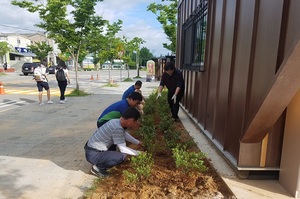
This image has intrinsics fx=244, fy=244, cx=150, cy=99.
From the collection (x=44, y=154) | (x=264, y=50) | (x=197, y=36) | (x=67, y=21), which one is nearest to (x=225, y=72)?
(x=264, y=50)

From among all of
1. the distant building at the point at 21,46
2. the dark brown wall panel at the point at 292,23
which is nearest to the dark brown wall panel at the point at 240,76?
the dark brown wall panel at the point at 292,23

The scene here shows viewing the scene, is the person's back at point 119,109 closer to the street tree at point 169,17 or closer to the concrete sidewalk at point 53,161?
the concrete sidewalk at point 53,161

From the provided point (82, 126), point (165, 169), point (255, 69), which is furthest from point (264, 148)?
point (82, 126)

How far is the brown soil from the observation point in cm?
271

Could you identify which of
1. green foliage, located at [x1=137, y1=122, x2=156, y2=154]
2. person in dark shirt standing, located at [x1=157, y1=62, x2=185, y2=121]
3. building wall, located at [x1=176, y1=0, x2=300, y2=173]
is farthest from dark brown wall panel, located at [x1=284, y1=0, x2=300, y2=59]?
person in dark shirt standing, located at [x1=157, y1=62, x2=185, y2=121]

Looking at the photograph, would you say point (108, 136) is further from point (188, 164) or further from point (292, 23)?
point (292, 23)

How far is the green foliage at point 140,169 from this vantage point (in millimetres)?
2852

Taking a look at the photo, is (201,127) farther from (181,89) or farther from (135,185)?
(135,185)

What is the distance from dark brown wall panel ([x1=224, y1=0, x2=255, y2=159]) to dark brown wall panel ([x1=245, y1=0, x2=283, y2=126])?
0.46 ft

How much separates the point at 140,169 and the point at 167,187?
387mm

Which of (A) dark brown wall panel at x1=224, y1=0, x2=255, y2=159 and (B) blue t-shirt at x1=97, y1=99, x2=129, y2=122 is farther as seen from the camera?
(B) blue t-shirt at x1=97, y1=99, x2=129, y2=122

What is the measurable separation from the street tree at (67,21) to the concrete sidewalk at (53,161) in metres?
5.98

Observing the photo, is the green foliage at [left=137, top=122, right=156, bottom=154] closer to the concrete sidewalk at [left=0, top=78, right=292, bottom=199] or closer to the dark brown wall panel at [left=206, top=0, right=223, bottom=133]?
the concrete sidewalk at [left=0, top=78, right=292, bottom=199]

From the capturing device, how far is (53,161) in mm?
4059
